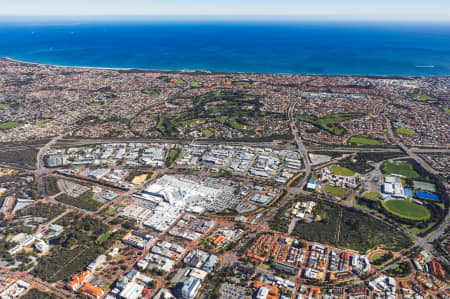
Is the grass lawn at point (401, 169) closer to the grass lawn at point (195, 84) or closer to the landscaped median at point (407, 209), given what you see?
the landscaped median at point (407, 209)

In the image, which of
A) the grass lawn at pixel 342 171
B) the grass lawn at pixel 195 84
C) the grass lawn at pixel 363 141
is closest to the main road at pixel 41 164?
the grass lawn at pixel 342 171

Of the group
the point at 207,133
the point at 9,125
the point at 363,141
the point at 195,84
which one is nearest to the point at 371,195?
the point at 363,141

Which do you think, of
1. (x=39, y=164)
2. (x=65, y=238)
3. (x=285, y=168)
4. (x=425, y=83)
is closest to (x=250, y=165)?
(x=285, y=168)

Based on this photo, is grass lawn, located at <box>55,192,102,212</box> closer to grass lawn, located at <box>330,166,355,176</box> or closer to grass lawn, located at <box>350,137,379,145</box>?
grass lawn, located at <box>330,166,355,176</box>

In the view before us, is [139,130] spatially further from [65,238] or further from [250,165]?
[65,238]

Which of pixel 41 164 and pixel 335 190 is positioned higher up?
pixel 335 190

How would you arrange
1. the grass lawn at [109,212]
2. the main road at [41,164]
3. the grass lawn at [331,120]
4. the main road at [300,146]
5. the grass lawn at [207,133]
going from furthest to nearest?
the grass lawn at [331,120]
the grass lawn at [207,133]
the main road at [300,146]
the main road at [41,164]
the grass lawn at [109,212]

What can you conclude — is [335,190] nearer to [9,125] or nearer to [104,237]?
[104,237]
